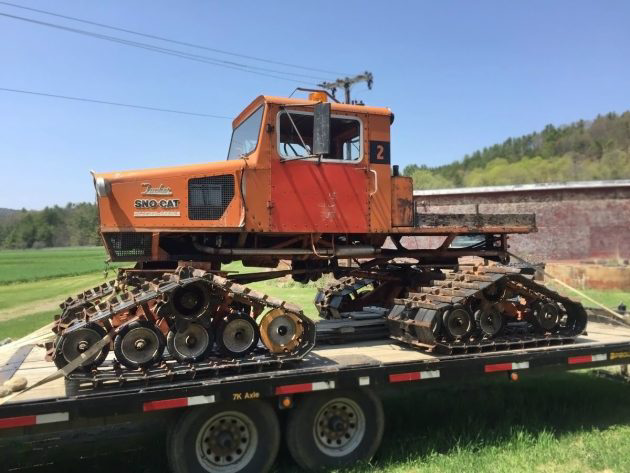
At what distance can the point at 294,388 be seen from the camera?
4965 mm

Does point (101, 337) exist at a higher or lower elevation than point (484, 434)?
higher

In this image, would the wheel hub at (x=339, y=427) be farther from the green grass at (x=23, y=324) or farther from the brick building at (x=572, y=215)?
the brick building at (x=572, y=215)

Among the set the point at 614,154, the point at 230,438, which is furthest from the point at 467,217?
the point at 614,154

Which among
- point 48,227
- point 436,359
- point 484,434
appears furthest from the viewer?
point 48,227

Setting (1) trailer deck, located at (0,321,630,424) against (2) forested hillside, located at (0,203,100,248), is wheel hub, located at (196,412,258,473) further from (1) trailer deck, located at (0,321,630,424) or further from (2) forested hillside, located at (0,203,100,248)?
(2) forested hillside, located at (0,203,100,248)

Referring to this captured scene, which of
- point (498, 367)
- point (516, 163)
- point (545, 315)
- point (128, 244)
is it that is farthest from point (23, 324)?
Answer: point (516, 163)

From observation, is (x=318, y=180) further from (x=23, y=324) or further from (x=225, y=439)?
(x=23, y=324)

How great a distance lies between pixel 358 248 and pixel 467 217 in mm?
1534

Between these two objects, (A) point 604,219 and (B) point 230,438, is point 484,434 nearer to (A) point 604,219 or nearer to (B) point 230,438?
(B) point 230,438

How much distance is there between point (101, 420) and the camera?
4.54 metres

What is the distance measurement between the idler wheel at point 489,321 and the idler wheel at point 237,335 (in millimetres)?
2585

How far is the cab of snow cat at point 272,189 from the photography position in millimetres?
5820

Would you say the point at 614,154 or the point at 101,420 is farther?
the point at 614,154

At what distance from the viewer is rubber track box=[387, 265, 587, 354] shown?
19.4ft
